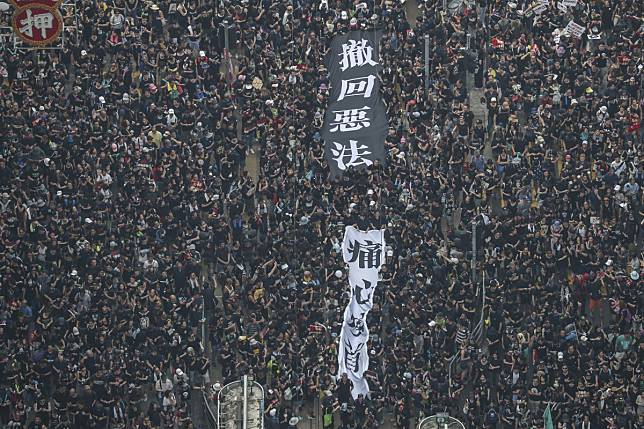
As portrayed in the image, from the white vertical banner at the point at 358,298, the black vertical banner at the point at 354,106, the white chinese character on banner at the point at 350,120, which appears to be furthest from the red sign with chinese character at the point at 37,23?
the white vertical banner at the point at 358,298

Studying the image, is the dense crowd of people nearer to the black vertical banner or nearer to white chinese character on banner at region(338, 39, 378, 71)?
the black vertical banner

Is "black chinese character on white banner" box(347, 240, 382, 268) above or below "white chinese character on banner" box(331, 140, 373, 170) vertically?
below

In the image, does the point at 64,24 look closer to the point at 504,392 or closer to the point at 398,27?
the point at 398,27

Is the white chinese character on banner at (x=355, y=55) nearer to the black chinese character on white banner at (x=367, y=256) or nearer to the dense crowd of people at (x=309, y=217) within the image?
the dense crowd of people at (x=309, y=217)

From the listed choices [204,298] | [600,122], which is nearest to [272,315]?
[204,298]

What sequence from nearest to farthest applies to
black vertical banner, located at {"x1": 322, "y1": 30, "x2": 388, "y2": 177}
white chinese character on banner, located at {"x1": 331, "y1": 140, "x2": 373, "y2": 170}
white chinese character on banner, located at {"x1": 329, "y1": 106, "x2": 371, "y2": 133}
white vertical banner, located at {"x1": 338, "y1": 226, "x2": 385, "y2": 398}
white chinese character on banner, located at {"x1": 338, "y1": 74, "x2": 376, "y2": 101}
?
white vertical banner, located at {"x1": 338, "y1": 226, "x2": 385, "y2": 398}, white chinese character on banner, located at {"x1": 331, "y1": 140, "x2": 373, "y2": 170}, black vertical banner, located at {"x1": 322, "y1": 30, "x2": 388, "y2": 177}, white chinese character on banner, located at {"x1": 329, "y1": 106, "x2": 371, "y2": 133}, white chinese character on banner, located at {"x1": 338, "y1": 74, "x2": 376, "y2": 101}

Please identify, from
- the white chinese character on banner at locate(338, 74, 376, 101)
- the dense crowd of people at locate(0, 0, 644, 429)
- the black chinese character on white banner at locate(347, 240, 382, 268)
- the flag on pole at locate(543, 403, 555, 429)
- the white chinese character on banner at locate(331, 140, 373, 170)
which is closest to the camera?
the flag on pole at locate(543, 403, 555, 429)

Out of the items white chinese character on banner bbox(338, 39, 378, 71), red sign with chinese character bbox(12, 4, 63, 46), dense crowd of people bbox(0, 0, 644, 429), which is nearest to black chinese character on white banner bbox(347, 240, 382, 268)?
dense crowd of people bbox(0, 0, 644, 429)
